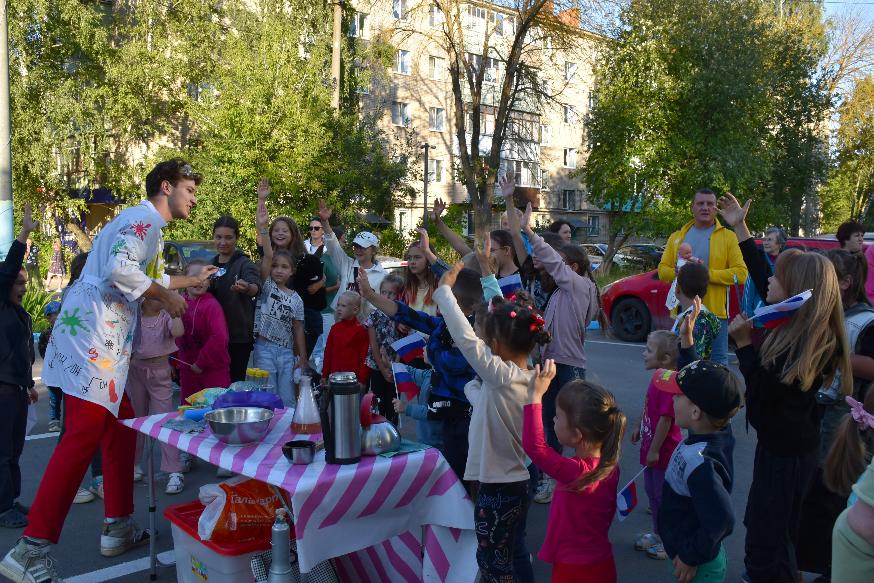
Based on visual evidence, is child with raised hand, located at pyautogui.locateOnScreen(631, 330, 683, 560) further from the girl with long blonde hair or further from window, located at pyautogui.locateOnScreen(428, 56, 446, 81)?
window, located at pyautogui.locateOnScreen(428, 56, 446, 81)

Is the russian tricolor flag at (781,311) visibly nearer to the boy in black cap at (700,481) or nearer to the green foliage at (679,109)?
the boy in black cap at (700,481)

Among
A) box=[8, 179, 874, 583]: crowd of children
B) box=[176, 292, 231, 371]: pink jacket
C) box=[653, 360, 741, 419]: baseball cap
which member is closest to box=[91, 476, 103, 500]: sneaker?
box=[176, 292, 231, 371]: pink jacket

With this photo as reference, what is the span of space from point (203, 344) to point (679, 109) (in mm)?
22514

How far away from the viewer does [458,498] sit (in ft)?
10.8

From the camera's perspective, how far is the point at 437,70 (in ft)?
130

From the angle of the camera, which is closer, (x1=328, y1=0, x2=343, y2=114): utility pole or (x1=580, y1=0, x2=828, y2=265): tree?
(x1=328, y1=0, x2=343, y2=114): utility pole

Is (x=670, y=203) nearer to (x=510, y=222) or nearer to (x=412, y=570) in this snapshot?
(x=510, y=222)

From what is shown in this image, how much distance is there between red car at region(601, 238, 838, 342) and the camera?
488 inches

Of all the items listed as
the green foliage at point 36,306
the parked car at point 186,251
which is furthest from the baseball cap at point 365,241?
the green foliage at point 36,306

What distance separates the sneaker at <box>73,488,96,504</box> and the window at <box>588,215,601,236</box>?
44645mm

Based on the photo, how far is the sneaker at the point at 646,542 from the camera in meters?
4.49

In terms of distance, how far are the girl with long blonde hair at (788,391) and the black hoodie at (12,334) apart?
413cm

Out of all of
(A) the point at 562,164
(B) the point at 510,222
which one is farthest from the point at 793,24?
(B) the point at 510,222

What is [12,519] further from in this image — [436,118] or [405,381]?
[436,118]
